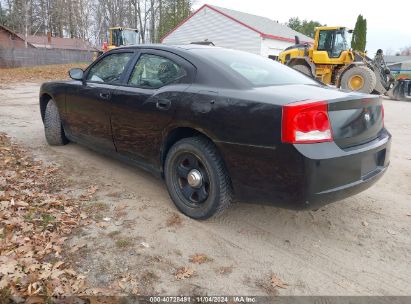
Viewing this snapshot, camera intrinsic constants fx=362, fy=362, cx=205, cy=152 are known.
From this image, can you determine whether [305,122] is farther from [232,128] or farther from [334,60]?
[334,60]

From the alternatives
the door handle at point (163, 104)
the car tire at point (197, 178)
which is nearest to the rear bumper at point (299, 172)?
the car tire at point (197, 178)

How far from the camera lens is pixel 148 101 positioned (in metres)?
3.52

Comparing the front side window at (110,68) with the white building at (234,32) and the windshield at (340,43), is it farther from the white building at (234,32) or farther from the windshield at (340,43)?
the white building at (234,32)

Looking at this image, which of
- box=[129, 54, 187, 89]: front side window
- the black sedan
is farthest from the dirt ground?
box=[129, 54, 187, 89]: front side window

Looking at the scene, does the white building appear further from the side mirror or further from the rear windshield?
the rear windshield

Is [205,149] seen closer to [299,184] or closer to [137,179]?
[299,184]

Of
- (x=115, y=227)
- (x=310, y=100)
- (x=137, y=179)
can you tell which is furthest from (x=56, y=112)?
(x=310, y=100)

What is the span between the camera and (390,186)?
4.35m

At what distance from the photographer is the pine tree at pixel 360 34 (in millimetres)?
28125

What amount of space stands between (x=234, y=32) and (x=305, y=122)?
29.5 m

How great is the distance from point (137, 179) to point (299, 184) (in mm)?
2282

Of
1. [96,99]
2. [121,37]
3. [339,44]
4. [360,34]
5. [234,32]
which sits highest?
[234,32]

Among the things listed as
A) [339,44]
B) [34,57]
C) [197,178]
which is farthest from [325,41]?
[34,57]

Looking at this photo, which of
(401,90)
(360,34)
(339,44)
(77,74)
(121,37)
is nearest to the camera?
(77,74)
